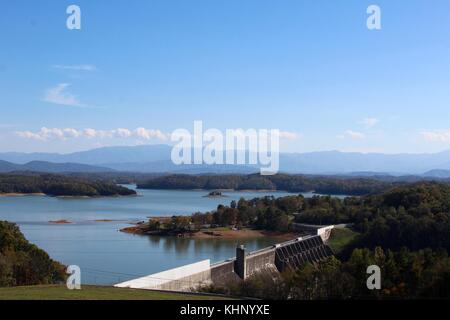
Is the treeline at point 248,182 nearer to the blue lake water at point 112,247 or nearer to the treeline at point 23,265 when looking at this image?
the blue lake water at point 112,247

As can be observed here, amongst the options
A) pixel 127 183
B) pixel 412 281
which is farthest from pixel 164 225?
pixel 127 183

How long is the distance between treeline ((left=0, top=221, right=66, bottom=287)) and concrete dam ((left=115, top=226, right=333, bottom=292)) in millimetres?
2938

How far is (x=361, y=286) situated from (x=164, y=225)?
2311 centimetres

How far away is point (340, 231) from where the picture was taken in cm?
3114

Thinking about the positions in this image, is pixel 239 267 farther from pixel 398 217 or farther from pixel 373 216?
pixel 373 216

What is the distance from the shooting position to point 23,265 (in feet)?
48.3

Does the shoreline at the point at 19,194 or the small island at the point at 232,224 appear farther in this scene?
the shoreline at the point at 19,194

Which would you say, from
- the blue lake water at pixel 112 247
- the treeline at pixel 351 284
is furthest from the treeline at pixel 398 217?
the treeline at pixel 351 284

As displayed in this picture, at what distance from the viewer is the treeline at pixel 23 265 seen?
13.5 meters

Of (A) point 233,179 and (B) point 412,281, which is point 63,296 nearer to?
(B) point 412,281

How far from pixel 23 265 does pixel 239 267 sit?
734 cm

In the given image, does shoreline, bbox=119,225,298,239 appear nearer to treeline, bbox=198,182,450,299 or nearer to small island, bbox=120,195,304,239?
small island, bbox=120,195,304,239

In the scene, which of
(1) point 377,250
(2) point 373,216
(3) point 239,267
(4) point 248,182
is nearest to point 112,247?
(3) point 239,267

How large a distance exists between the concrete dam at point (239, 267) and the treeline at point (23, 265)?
9.64 ft
